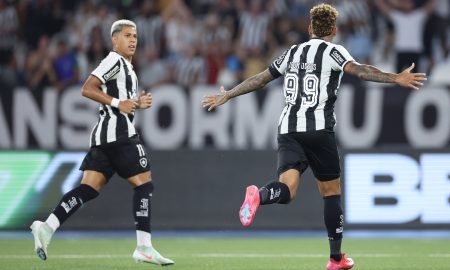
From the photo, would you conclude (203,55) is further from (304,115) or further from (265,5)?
(304,115)

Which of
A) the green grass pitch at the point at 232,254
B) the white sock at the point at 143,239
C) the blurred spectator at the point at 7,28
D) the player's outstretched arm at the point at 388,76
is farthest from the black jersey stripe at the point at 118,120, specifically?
the blurred spectator at the point at 7,28

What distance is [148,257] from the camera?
8.47 meters

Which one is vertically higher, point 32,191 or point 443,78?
point 443,78

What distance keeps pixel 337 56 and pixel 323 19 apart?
0.34 m

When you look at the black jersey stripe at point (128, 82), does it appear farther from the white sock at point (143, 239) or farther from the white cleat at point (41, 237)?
the white cleat at point (41, 237)

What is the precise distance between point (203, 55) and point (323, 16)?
25.4 feet

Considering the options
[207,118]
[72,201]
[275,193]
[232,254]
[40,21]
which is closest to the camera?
[275,193]

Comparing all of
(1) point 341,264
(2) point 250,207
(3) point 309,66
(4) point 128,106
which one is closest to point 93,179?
(4) point 128,106

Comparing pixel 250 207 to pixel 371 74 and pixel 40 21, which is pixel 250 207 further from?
pixel 40 21

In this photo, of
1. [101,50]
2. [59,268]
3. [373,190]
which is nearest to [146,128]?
[101,50]

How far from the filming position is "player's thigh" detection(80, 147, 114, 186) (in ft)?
28.3

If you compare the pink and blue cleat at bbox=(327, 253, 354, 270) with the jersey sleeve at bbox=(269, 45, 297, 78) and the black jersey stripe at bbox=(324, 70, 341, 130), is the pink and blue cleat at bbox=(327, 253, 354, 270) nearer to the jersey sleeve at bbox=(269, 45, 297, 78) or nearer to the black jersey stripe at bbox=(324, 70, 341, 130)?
the black jersey stripe at bbox=(324, 70, 341, 130)

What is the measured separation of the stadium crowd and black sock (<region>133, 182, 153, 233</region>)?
20.2 ft

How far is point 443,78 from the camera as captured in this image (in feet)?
51.4
